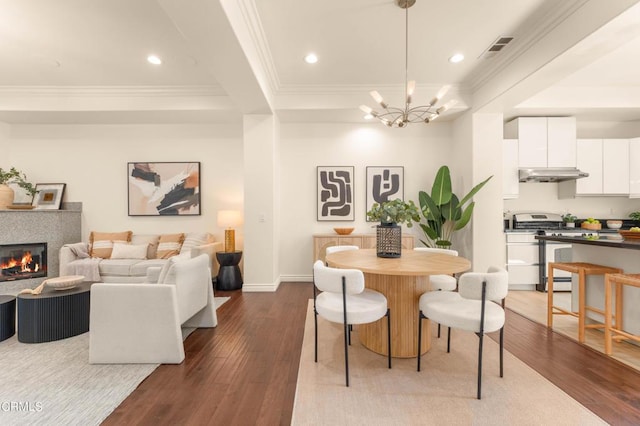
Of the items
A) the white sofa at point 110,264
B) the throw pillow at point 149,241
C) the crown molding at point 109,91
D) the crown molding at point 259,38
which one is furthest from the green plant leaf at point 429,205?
the throw pillow at point 149,241

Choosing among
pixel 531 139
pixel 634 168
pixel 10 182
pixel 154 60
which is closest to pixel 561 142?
pixel 531 139

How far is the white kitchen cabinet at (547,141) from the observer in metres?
4.51

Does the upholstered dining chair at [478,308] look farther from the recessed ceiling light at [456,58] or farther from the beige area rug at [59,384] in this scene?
the recessed ceiling light at [456,58]

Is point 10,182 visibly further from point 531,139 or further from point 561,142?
point 561,142

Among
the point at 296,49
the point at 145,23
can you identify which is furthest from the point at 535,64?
the point at 145,23

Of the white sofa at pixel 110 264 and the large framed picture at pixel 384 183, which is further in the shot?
the large framed picture at pixel 384 183

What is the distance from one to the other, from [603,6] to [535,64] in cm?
78

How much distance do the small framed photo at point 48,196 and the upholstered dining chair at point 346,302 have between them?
5.35 m

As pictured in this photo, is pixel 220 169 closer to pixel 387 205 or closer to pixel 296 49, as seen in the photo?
pixel 296 49

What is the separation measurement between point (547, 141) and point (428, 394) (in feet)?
15.0

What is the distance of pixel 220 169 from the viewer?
5.11m

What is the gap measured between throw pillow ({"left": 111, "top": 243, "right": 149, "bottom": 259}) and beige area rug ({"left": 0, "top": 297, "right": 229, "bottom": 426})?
6.46 feet

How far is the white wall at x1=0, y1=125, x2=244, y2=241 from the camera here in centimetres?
507

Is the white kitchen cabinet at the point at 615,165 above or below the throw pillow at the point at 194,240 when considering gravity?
above
